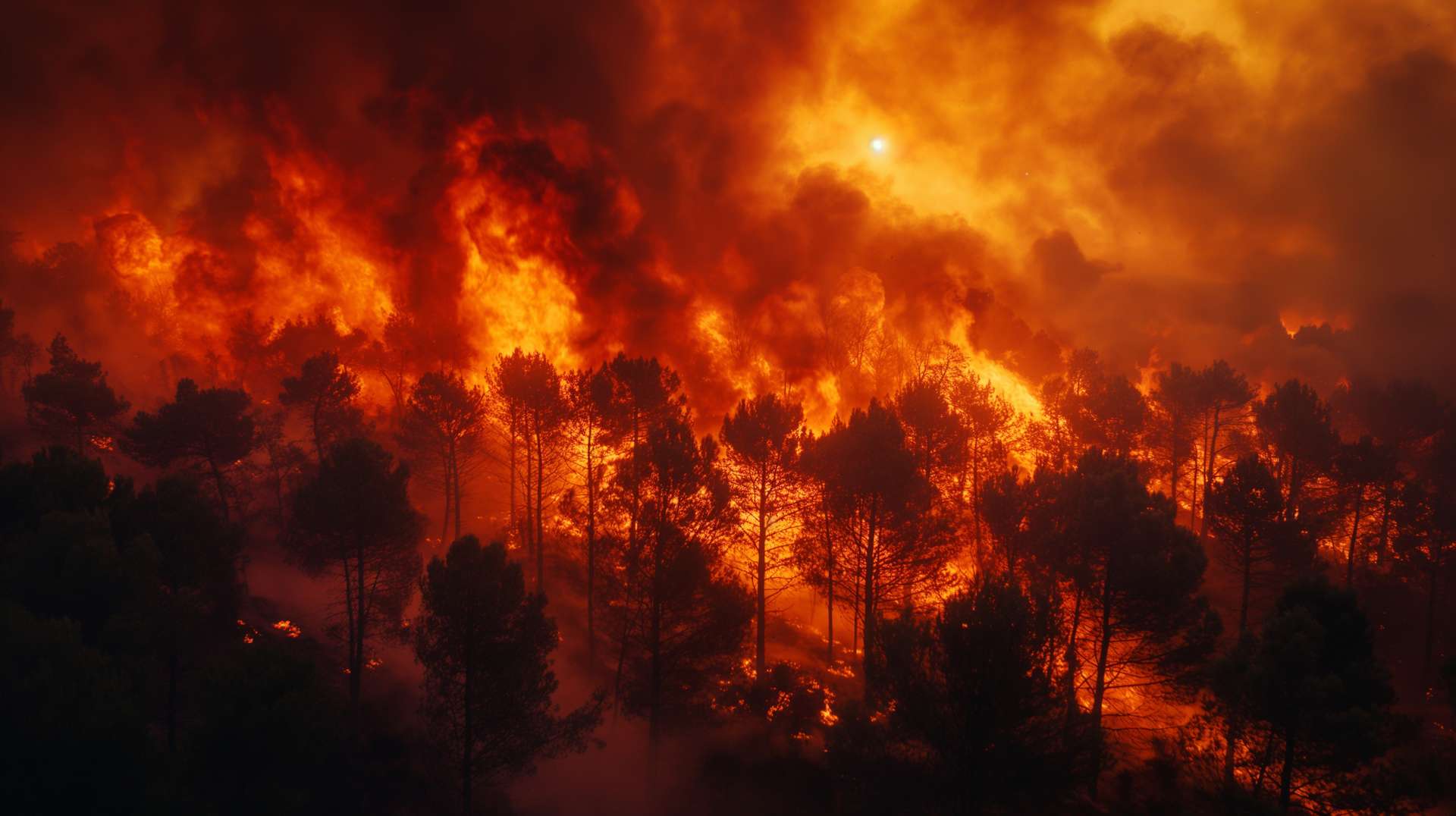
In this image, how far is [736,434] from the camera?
28.8 metres

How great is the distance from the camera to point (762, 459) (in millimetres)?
28750

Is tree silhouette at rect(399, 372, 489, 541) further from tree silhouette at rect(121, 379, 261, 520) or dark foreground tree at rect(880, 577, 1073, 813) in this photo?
dark foreground tree at rect(880, 577, 1073, 813)

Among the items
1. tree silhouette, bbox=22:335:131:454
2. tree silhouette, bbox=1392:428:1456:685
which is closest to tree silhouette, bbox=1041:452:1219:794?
tree silhouette, bbox=1392:428:1456:685

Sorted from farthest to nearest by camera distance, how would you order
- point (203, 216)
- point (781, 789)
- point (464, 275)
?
1. point (203, 216)
2. point (464, 275)
3. point (781, 789)

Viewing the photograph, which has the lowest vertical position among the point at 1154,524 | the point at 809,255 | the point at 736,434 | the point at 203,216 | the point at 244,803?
the point at 244,803

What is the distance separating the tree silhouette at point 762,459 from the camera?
28641 mm

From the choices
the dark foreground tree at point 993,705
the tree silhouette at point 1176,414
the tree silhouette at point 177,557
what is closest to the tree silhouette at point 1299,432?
the tree silhouette at point 1176,414

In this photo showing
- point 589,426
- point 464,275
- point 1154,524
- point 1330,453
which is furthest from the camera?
point 464,275

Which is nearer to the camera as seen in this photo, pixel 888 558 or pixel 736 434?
pixel 888 558

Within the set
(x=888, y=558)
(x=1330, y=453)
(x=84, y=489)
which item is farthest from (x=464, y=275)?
(x=1330, y=453)

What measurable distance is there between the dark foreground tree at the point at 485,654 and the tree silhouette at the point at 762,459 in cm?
1092

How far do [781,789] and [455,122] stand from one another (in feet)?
199

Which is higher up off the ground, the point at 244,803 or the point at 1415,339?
the point at 1415,339

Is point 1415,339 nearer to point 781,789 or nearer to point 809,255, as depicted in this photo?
point 809,255
